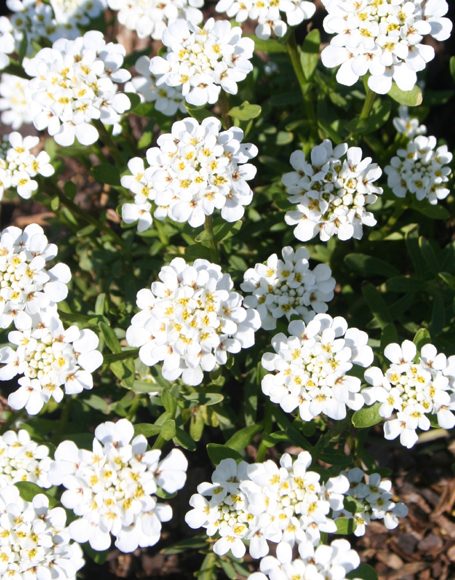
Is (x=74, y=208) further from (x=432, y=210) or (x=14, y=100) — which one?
(x=432, y=210)

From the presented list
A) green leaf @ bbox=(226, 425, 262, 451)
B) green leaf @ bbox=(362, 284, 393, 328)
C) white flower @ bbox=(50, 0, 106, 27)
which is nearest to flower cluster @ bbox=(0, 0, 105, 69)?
white flower @ bbox=(50, 0, 106, 27)

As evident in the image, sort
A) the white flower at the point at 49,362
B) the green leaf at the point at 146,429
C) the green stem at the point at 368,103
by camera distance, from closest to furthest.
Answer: the white flower at the point at 49,362 < the green leaf at the point at 146,429 < the green stem at the point at 368,103

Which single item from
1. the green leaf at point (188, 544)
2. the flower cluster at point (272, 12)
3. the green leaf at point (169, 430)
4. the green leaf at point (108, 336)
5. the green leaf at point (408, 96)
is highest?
the flower cluster at point (272, 12)

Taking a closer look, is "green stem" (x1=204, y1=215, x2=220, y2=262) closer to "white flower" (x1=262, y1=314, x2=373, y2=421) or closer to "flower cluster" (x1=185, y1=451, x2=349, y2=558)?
"white flower" (x1=262, y1=314, x2=373, y2=421)

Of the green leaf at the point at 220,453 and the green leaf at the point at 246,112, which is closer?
the green leaf at the point at 220,453

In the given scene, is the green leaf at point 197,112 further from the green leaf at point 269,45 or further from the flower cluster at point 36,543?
the flower cluster at point 36,543

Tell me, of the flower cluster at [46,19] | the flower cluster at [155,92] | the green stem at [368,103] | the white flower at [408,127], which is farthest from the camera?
the flower cluster at [46,19]

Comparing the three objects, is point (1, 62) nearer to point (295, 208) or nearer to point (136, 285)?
point (136, 285)

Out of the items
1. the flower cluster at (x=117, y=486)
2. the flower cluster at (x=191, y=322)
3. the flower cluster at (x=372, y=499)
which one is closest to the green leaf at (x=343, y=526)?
the flower cluster at (x=372, y=499)
